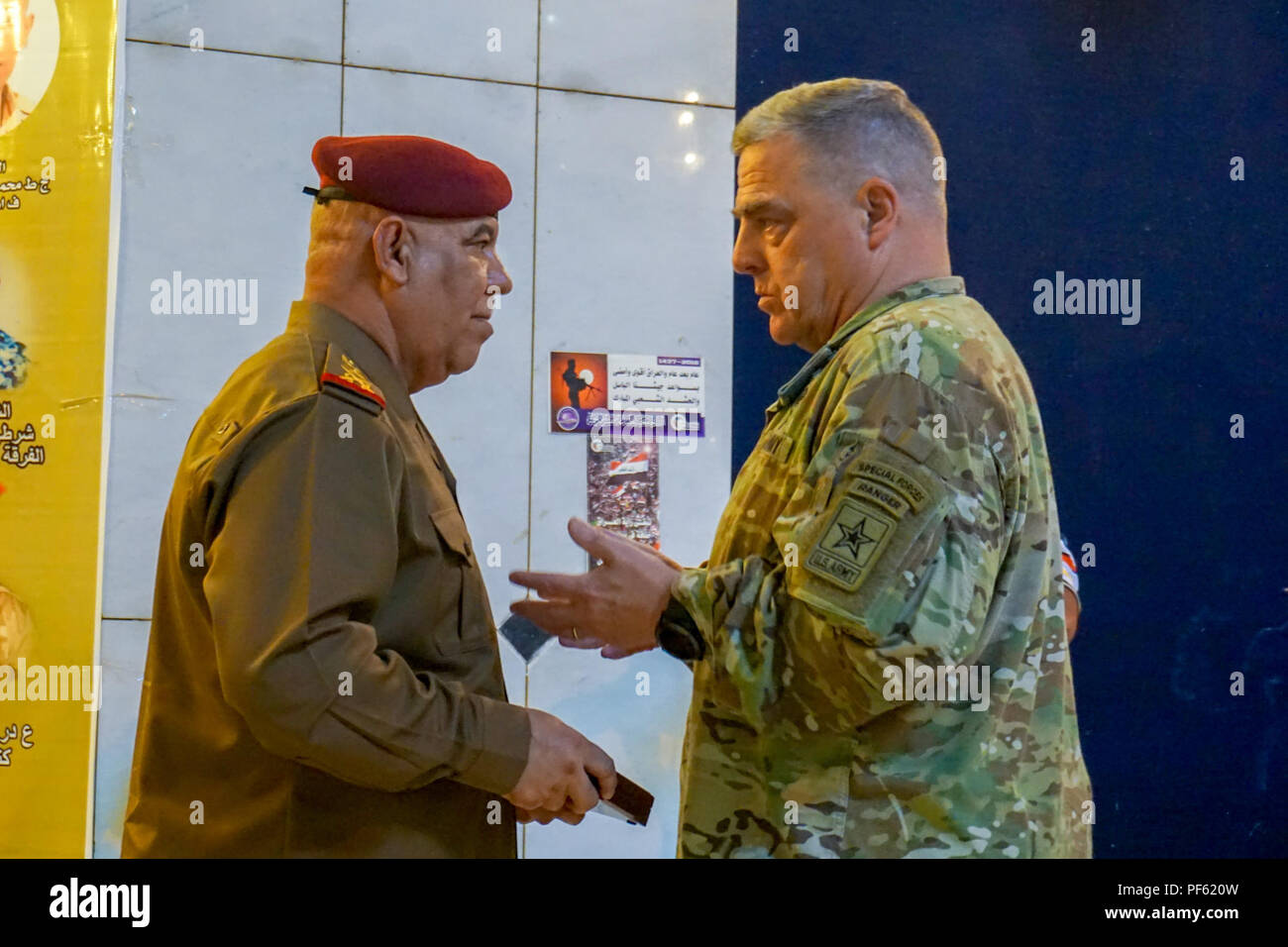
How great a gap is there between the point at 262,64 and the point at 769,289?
5.42ft

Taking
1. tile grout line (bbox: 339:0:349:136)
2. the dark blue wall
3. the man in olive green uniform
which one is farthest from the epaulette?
the dark blue wall

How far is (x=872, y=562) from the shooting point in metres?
1.49

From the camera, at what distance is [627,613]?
5.65 feet

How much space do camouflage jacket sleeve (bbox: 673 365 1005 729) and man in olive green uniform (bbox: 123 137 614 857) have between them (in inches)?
13.6

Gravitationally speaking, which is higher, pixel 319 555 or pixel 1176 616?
pixel 319 555

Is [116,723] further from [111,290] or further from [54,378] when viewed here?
[111,290]

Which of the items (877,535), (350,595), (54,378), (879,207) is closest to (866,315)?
(879,207)

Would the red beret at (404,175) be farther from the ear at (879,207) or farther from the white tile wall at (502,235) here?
the white tile wall at (502,235)

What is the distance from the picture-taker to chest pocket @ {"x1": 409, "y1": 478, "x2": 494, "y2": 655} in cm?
167

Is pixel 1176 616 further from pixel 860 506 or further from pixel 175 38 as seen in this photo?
pixel 175 38

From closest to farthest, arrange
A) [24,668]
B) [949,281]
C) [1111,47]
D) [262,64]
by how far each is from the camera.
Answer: [949,281] → [24,668] → [262,64] → [1111,47]

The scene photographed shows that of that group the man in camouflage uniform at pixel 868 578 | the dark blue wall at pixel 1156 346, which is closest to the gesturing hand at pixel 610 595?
the man in camouflage uniform at pixel 868 578

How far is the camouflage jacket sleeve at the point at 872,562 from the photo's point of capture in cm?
149
